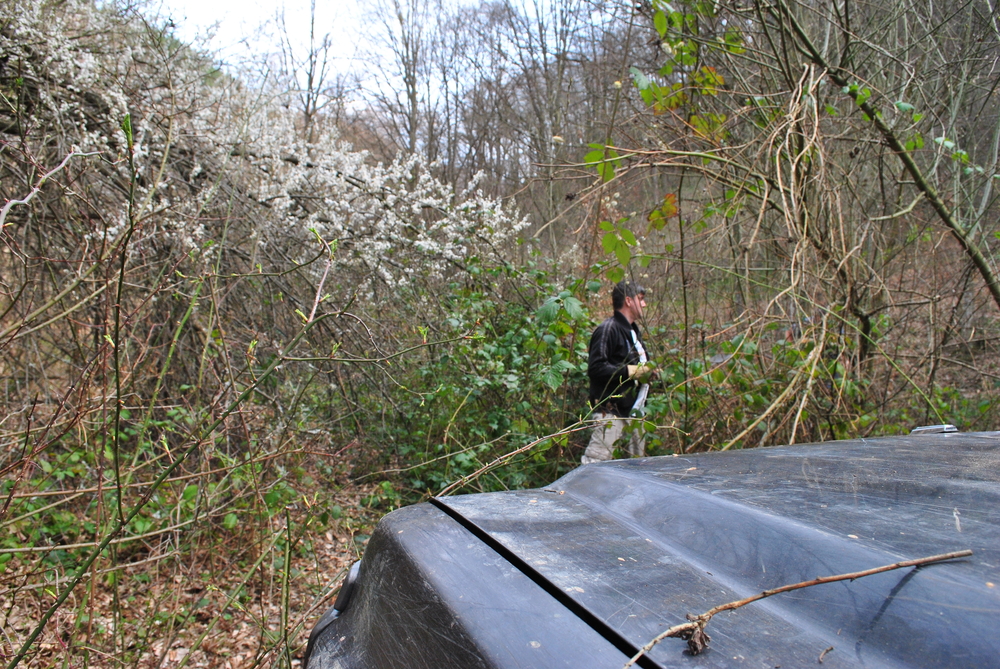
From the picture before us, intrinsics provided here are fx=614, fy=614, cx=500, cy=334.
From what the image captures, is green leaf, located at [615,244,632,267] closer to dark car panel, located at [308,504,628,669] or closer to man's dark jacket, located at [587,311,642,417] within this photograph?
man's dark jacket, located at [587,311,642,417]

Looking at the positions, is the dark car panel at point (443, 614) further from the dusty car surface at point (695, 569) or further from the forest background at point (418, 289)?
the forest background at point (418, 289)

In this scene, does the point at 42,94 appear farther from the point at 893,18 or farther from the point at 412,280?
the point at 893,18

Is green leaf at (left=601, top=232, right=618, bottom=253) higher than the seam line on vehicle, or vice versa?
green leaf at (left=601, top=232, right=618, bottom=253)

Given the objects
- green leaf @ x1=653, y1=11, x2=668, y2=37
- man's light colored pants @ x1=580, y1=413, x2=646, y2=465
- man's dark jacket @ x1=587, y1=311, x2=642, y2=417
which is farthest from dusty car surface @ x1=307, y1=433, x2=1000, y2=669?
man's dark jacket @ x1=587, y1=311, x2=642, y2=417

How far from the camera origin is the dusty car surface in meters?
0.85

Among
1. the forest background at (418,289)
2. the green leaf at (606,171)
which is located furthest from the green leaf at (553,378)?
the green leaf at (606,171)

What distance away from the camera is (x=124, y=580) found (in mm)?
3602

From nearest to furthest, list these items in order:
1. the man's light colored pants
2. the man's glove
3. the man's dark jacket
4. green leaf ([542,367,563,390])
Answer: the man's glove < green leaf ([542,367,563,390]) < the man's light colored pants < the man's dark jacket

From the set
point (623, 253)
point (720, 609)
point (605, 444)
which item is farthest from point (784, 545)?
point (605, 444)

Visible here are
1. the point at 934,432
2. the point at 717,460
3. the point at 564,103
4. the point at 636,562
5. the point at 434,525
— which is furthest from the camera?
the point at 564,103

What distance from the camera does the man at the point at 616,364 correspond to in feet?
14.3

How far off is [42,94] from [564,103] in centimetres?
1027

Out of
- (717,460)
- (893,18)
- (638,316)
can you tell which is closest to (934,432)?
(717,460)

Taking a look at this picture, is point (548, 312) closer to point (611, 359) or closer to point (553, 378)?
point (553, 378)
